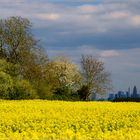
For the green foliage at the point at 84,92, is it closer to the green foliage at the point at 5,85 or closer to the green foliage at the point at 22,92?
the green foliage at the point at 22,92

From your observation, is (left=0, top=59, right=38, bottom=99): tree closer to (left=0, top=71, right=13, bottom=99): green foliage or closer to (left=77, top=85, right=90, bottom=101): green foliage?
(left=0, top=71, right=13, bottom=99): green foliage

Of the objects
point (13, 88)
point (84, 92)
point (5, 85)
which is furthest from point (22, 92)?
point (84, 92)

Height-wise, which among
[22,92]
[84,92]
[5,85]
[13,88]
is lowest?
[22,92]

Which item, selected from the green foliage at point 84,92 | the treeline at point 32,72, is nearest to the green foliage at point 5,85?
the treeline at point 32,72

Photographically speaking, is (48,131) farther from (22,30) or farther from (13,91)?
(22,30)

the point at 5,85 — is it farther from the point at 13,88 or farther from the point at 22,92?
the point at 22,92

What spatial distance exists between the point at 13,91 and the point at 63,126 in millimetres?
37220

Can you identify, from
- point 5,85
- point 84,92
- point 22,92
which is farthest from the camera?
point 84,92

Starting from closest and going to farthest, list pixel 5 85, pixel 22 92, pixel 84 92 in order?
pixel 5 85
pixel 22 92
pixel 84 92

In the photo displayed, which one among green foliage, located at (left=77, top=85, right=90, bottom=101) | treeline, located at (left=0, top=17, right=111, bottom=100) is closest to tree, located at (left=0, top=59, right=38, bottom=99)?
treeline, located at (left=0, top=17, right=111, bottom=100)

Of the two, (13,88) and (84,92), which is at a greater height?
(84,92)

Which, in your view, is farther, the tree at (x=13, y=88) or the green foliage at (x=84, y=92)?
the green foliage at (x=84, y=92)

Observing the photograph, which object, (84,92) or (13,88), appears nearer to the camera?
(13,88)

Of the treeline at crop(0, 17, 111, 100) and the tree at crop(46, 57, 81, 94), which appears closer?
the treeline at crop(0, 17, 111, 100)
